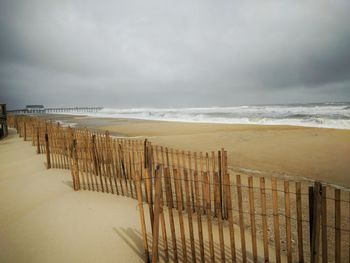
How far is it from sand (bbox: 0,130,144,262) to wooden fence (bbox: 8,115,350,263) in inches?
14.6

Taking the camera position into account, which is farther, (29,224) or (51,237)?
(29,224)

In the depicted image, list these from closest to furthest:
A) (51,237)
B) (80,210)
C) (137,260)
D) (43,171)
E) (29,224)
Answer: (137,260) < (51,237) < (29,224) < (80,210) < (43,171)

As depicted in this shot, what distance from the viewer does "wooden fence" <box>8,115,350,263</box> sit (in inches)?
105

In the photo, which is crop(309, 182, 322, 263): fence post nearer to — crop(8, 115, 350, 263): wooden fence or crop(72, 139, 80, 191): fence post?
crop(8, 115, 350, 263): wooden fence

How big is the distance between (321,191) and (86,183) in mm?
5819

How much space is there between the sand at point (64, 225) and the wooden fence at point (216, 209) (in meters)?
0.37

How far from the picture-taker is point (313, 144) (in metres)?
11.5

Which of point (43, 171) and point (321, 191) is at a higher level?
point (321, 191)

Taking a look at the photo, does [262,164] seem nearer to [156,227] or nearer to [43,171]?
[156,227]

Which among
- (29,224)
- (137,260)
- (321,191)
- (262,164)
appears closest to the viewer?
(321,191)

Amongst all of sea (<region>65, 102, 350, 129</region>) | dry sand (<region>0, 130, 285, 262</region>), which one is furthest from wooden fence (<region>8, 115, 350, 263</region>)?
sea (<region>65, 102, 350, 129</region>)

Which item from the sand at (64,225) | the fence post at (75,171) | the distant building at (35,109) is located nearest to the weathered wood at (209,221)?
the sand at (64,225)

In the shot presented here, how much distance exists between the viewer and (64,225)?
4.20 metres

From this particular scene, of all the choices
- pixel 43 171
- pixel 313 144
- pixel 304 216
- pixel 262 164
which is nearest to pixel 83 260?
pixel 304 216
